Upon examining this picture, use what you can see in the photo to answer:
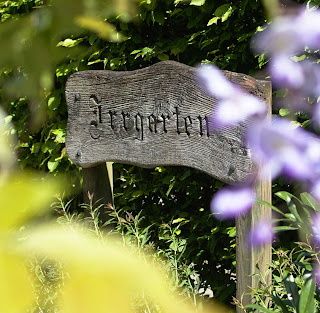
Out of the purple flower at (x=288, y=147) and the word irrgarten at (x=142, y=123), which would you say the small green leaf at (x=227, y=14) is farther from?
the purple flower at (x=288, y=147)

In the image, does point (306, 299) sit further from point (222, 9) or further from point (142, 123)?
point (222, 9)

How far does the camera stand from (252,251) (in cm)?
192

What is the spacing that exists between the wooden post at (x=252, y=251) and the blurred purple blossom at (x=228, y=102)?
0.10 meters

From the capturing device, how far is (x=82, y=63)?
2857mm

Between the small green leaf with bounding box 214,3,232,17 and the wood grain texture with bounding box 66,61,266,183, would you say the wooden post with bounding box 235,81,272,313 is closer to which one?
the wood grain texture with bounding box 66,61,266,183

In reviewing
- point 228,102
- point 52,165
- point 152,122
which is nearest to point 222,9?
point 152,122

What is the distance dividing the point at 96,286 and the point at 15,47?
0.19 metres

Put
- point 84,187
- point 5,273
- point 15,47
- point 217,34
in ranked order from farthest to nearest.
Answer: point 84,187
point 217,34
point 15,47
point 5,273

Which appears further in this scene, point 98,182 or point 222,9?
point 98,182

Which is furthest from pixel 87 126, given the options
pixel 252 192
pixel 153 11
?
pixel 252 192

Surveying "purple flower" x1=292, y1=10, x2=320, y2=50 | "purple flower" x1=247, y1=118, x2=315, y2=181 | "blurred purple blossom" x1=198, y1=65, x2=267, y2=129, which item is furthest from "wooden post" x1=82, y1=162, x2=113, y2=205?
"purple flower" x1=292, y1=10, x2=320, y2=50

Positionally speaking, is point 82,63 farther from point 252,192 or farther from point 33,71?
point 33,71

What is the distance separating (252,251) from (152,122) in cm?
69

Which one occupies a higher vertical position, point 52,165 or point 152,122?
point 152,122
